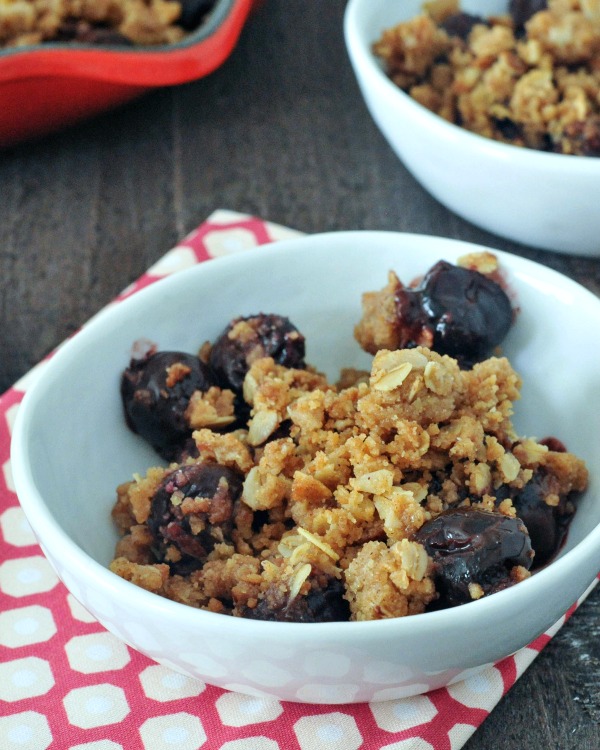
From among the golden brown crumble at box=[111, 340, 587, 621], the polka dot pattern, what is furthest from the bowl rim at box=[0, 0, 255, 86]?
the polka dot pattern

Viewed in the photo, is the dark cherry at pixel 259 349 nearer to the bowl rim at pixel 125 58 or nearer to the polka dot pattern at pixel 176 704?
the polka dot pattern at pixel 176 704

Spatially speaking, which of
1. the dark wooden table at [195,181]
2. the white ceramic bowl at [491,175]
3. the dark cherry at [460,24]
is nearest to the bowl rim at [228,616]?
the dark wooden table at [195,181]

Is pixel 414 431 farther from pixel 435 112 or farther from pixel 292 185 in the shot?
pixel 292 185

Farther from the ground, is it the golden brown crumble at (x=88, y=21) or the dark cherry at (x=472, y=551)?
the golden brown crumble at (x=88, y=21)

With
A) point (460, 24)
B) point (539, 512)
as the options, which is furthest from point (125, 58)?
point (539, 512)

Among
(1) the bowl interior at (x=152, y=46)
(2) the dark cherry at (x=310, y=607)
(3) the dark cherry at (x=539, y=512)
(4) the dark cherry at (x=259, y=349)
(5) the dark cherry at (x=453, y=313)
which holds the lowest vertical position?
(3) the dark cherry at (x=539, y=512)

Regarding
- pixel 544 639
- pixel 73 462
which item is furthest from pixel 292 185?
pixel 544 639

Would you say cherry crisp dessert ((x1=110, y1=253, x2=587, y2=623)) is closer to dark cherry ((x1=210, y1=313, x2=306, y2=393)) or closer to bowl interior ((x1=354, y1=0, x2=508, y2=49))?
dark cherry ((x1=210, y1=313, x2=306, y2=393))
